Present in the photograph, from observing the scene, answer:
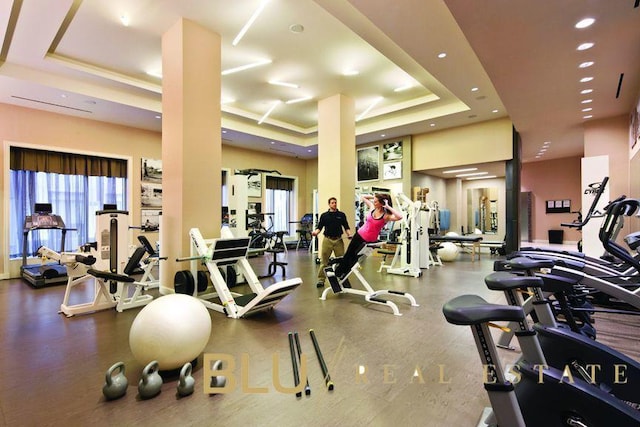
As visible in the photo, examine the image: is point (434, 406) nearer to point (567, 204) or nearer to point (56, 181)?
point (56, 181)

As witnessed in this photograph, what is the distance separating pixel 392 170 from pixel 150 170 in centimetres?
749

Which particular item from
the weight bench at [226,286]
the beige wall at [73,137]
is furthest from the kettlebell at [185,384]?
the beige wall at [73,137]

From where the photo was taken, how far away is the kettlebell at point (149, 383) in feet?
7.06

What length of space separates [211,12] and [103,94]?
3.57 m

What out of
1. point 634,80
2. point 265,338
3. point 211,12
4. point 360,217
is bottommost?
point 265,338

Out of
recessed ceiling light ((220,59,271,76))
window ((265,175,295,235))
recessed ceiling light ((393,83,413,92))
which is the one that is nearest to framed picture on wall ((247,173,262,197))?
window ((265,175,295,235))

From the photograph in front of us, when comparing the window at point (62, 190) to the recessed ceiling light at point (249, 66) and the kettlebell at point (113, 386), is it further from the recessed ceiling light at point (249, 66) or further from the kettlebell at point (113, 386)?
the kettlebell at point (113, 386)

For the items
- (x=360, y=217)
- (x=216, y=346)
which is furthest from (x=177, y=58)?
(x=360, y=217)

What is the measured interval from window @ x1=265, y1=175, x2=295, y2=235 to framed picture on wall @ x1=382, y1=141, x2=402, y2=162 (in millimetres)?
4159

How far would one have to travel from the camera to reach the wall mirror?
38.0 feet

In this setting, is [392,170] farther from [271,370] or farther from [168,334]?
[168,334]

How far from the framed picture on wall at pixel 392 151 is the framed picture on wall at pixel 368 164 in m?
0.29

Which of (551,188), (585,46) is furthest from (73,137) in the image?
(551,188)

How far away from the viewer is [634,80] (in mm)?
5102
